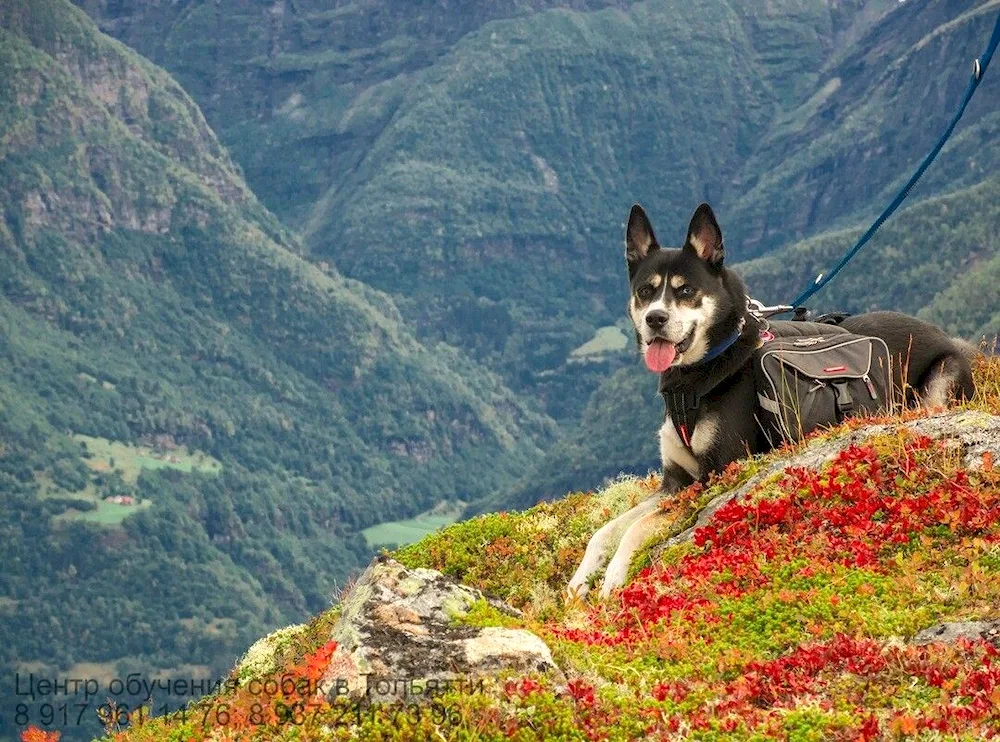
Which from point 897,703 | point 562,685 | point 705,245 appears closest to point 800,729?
point 897,703

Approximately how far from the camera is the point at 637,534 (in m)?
14.5

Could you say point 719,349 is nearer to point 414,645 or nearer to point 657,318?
point 657,318

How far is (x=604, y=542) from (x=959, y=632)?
5.30 metres

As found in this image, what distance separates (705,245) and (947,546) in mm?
4002

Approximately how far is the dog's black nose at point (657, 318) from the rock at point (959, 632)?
458 cm

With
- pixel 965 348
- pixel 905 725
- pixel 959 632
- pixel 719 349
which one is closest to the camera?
pixel 905 725

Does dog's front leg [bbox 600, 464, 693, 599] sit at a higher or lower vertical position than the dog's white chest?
lower

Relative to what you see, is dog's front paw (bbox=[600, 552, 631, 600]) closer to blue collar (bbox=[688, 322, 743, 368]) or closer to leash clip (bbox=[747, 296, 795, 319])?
blue collar (bbox=[688, 322, 743, 368])

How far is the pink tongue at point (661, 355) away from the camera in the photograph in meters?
14.3

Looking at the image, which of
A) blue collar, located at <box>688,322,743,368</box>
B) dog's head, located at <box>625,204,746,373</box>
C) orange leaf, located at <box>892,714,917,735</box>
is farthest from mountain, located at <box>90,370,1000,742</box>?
dog's head, located at <box>625,204,746,373</box>

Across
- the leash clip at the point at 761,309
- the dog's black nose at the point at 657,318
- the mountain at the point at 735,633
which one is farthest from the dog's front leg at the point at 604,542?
the leash clip at the point at 761,309

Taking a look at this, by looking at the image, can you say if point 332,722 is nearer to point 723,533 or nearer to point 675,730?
point 675,730

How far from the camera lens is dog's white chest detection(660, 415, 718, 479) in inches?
574

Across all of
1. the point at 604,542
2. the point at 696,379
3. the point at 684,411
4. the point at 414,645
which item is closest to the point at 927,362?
the point at 696,379
